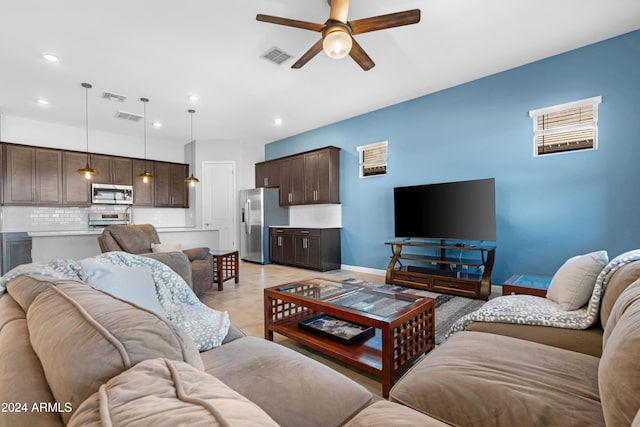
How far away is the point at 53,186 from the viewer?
18.5 feet

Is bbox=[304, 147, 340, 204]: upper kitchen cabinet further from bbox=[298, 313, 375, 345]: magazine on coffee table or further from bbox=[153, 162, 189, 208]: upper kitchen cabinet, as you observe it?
bbox=[298, 313, 375, 345]: magazine on coffee table

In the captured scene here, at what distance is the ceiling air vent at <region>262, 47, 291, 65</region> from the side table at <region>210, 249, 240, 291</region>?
272cm

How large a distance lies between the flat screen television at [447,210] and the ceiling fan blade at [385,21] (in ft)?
7.73

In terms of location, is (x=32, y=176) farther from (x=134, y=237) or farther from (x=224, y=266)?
(x=224, y=266)

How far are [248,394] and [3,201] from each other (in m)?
6.94

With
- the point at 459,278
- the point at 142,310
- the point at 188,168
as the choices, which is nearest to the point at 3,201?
the point at 188,168

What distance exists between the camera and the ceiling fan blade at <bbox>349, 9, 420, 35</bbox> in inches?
90.0

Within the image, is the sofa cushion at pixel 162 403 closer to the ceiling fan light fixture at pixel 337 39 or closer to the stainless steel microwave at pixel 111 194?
the ceiling fan light fixture at pixel 337 39

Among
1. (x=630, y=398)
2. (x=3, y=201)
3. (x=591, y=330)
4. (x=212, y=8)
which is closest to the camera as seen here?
(x=630, y=398)

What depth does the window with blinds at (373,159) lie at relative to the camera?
5.23 metres

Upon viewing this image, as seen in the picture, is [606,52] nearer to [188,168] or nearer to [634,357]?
[634,357]

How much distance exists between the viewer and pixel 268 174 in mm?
7062

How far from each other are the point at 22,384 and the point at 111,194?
22.9 feet

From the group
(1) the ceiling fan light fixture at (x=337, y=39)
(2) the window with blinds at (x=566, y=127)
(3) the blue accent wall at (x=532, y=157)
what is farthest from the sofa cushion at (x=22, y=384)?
(2) the window with blinds at (x=566, y=127)
